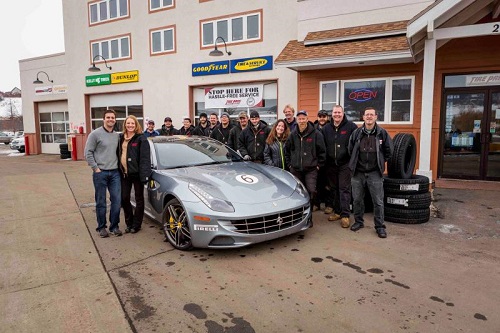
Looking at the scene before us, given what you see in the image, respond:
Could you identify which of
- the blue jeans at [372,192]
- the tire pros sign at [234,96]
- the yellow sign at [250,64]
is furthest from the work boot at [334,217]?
the yellow sign at [250,64]

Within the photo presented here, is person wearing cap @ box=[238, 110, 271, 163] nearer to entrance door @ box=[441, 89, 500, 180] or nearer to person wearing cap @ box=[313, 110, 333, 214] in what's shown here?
person wearing cap @ box=[313, 110, 333, 214]

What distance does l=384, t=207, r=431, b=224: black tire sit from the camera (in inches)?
207

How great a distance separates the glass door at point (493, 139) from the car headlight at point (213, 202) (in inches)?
290

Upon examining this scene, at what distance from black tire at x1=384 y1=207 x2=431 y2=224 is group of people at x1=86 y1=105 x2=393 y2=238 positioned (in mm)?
575

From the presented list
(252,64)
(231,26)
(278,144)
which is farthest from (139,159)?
(231,26)

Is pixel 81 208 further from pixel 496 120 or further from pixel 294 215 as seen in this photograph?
pixel 496 120

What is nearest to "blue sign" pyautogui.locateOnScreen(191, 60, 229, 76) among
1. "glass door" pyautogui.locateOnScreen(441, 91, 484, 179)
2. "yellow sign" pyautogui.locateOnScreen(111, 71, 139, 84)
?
"yellow sign" pyautogui.locateOnScreen(111, 71, 139, 84)

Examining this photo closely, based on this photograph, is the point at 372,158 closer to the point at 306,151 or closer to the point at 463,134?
the point at 306,151

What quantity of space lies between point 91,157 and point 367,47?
699 centimetres

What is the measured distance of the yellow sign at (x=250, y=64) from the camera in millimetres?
12180

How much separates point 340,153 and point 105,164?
3.41m

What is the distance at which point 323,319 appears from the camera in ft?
9.18

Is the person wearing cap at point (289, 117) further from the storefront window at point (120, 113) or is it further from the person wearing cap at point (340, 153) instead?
the storefront window at point (120, 113)

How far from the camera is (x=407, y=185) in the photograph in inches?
205
